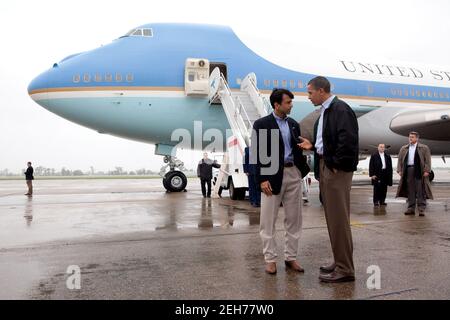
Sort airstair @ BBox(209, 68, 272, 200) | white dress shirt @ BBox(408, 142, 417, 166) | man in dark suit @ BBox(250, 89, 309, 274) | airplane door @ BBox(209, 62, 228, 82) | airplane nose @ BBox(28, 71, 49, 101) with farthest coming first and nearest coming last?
1. airplane door @ BBox(209, 62, 228, 82)
2. airplane nose @ BBox(28, 71, 49, 101)
3. airstair @ BBox(209, 68, 272, 200)
4. white dress shirt @ BBox(408, 142, 417, 166)
5. man in dark suit @ BBox(250, 89, 309, 274)

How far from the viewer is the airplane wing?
14320mm

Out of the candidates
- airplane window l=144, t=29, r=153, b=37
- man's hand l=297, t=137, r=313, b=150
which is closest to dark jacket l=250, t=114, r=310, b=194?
man's hand l=297, t=137, r=313, b=150

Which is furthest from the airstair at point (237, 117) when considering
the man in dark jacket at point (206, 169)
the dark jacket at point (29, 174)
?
the dark jacket at point (29, 174)

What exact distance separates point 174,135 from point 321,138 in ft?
31.5

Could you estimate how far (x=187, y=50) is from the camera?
12.6 metres

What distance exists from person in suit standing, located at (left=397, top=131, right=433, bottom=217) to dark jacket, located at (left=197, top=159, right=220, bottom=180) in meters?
6.06

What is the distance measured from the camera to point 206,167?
12469mm

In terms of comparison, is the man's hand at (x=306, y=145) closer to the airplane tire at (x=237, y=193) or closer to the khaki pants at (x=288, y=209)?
the khaki pants at (x=288, y=209)

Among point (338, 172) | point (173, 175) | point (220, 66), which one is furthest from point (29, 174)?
point (338, 172)

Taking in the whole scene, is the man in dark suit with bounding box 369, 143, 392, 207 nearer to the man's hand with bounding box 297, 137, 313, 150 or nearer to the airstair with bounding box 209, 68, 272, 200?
the airstair with bounding box 209, 68, 272, 200

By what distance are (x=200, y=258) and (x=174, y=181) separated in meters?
9.95

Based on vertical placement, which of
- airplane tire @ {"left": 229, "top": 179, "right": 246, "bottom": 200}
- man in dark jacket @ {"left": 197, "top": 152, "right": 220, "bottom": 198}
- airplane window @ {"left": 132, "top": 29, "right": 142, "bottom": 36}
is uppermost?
airplane window @ {"left": 132, "top": 29, "right": 142, "bottom": 36}

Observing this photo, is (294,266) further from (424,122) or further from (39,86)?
(424,122)
